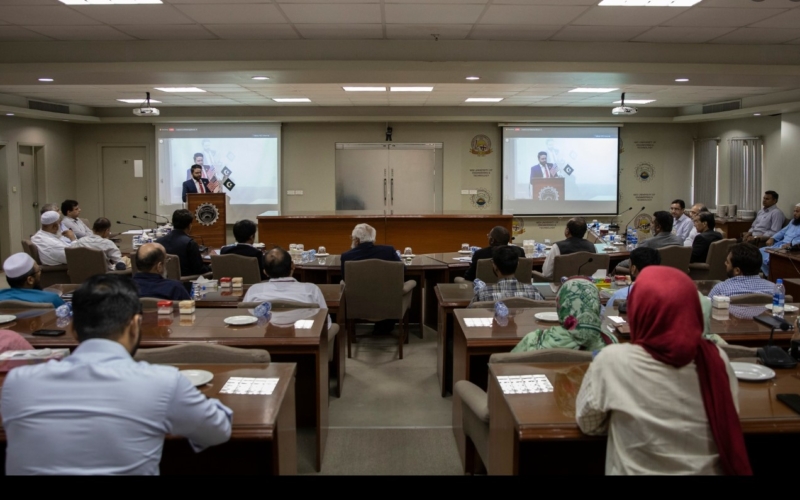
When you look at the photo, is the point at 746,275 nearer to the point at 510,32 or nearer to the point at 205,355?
the point at 510,32

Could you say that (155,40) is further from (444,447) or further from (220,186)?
(220,186)

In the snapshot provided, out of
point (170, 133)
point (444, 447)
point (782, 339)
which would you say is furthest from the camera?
point (170, 133)

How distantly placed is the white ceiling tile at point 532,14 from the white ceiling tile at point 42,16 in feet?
11.1

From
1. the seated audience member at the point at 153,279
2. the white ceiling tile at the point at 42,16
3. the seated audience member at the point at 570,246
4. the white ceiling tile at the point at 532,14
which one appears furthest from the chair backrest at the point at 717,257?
the white ceiling tile at the point at 42,16

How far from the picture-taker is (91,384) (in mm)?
1694

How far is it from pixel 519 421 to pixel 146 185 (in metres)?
11.9

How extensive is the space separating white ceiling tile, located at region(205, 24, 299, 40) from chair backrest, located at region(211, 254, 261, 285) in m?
2.04

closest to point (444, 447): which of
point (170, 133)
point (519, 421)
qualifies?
point (519, 421)

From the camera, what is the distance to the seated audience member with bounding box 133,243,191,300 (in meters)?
4.24

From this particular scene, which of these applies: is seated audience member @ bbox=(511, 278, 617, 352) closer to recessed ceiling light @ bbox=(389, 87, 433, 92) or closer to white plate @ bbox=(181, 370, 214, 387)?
white plate @ bbox=(181, 370, 214, 387)

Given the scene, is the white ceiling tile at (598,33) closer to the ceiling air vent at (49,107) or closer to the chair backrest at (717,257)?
the chair backrest at (717,257)

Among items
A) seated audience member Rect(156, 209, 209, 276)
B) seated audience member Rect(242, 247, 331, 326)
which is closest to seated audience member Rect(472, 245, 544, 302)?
seated audience member Rect(242, 247, 331, 326)

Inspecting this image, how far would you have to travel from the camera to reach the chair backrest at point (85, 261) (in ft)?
21.6

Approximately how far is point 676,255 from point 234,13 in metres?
4.78
